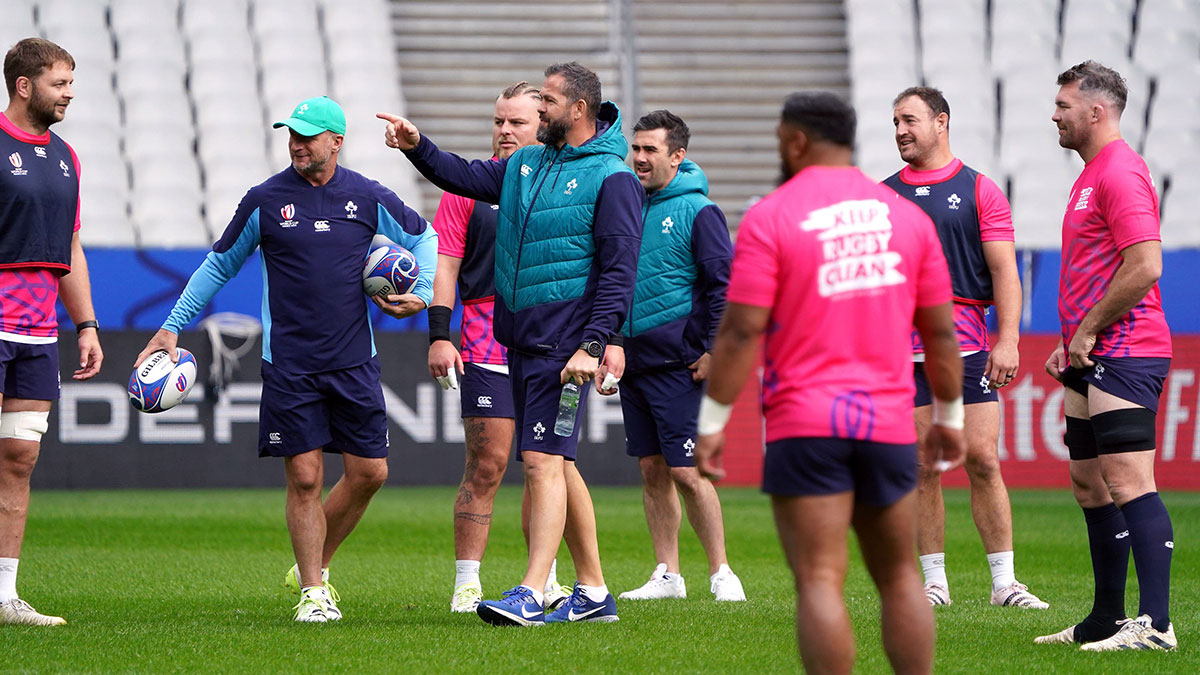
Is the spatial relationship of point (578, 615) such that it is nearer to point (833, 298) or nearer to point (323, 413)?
point (323, 413)

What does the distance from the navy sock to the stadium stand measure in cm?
1280

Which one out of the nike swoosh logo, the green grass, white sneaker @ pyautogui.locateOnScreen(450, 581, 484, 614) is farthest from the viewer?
white sneaker @ pyautogui.locateOnScreen(450, 581, 484, 614)

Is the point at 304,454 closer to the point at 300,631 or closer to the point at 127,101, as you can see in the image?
the point at 300,631

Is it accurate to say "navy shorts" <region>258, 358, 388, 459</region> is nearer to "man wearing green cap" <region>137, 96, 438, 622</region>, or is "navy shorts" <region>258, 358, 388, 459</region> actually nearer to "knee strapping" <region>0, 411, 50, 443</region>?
"man wearing green cap" <region>137, 96, 438, 622</region>

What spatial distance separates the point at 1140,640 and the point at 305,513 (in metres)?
3.53

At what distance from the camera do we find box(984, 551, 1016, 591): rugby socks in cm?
703

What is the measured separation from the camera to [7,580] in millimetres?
6191

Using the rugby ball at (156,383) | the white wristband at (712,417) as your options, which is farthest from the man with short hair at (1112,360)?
the rugby ball at (156,383)

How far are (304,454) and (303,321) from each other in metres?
0.60

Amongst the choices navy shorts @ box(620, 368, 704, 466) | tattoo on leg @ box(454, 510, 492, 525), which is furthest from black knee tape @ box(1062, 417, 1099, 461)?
tattoo on leg @ box(454, 510, 492, 525)

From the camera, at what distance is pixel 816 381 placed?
153 inches

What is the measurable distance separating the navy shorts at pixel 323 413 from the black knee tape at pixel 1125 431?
3.14 metres

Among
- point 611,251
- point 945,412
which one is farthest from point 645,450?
point 945,412

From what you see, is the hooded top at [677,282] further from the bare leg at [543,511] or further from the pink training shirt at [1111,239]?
the pink training shirt at [1111,239]
